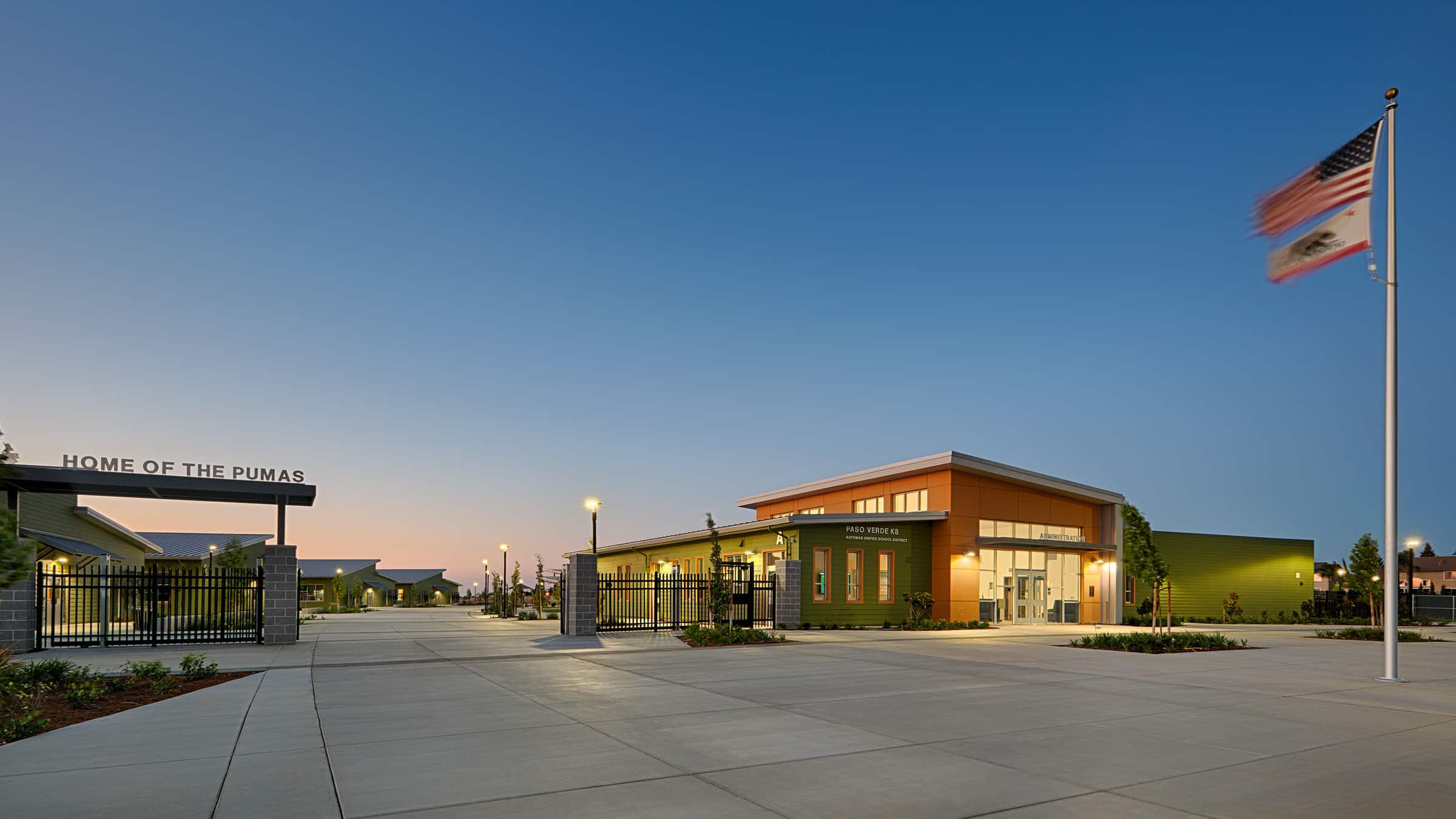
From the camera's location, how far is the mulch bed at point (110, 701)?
11219 millimetres

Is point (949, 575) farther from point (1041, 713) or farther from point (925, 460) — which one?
point (1041, 713)

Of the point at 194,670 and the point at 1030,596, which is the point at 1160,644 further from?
the point at 194,670

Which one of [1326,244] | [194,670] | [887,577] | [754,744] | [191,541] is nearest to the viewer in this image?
[754,744]

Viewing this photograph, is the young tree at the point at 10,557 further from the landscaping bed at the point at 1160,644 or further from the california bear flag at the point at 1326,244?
the landscaping bed at the point at 1160,644

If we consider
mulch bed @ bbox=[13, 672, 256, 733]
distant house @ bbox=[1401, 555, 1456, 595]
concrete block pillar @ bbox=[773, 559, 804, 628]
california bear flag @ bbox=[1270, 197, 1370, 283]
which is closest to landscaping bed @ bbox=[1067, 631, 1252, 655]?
concrete block pillar @ bbox=[773, 559, 804, 628]

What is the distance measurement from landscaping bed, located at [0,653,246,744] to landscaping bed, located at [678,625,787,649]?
1178 centimetres

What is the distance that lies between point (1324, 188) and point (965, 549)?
21489 mm

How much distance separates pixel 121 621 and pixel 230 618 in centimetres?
1023

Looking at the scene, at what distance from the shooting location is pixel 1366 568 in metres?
35.0

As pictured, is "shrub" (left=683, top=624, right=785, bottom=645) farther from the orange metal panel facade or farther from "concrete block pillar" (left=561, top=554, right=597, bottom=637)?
the orange metal panel facade

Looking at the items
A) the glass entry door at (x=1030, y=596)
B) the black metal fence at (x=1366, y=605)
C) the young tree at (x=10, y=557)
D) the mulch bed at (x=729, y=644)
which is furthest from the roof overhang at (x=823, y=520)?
the black metal fence at (x=1366, y=605)

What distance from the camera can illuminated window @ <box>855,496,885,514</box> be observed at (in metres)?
40.8

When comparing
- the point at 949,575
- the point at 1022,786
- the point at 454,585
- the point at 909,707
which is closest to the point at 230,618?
the point at 949,575

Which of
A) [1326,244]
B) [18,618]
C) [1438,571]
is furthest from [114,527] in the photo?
[1438,571]
